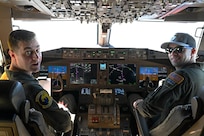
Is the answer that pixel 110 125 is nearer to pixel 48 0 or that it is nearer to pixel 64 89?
pixel 64 89

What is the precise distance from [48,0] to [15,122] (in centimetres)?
93

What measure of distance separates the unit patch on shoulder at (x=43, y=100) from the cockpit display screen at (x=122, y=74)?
6.38 feet

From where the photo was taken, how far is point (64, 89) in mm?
3939

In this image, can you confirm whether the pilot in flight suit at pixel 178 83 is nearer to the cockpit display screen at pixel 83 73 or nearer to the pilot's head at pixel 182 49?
the pilot's head at pixel 182 49

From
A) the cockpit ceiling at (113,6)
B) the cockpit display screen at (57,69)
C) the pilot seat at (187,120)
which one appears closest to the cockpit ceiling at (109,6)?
the cockpit ceiling at (113,6)

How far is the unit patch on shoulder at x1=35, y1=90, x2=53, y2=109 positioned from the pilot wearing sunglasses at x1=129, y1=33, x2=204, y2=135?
93 cm

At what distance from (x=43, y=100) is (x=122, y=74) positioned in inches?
79.7

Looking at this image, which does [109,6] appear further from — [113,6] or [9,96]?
[9,96]

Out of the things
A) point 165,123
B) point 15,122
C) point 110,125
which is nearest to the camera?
point 15,122

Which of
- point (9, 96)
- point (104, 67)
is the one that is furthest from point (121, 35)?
point (9, 96)

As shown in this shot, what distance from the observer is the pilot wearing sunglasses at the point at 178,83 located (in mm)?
2316

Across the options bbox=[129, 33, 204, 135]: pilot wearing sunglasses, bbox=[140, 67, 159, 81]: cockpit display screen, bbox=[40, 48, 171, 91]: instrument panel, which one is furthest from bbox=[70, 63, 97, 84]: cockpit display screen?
bbox=[129, 33, 204, 135]: pilot wearing sunglasses

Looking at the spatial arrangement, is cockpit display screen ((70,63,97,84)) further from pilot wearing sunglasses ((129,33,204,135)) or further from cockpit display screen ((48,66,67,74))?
pilot wearing sunglasses ((129,33,204,135))

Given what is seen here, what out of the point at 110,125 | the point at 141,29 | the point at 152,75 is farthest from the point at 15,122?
the point at 141,29
